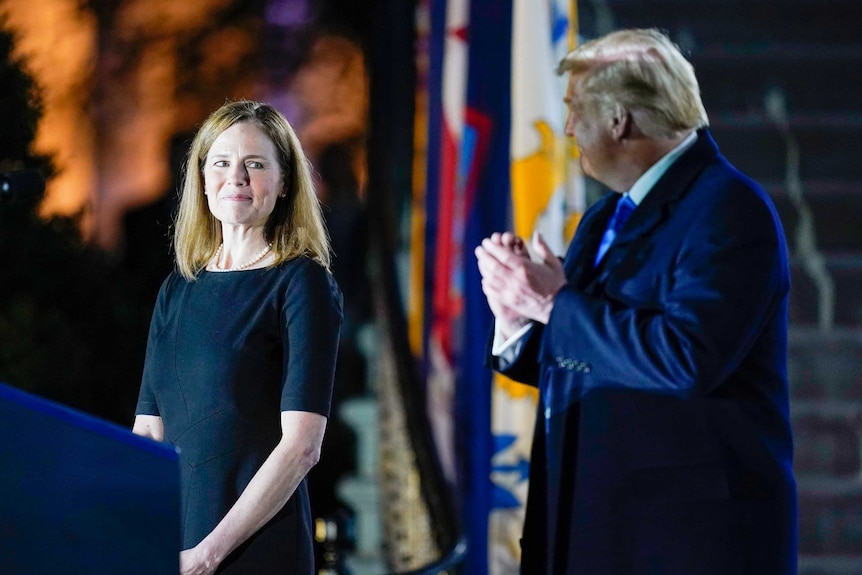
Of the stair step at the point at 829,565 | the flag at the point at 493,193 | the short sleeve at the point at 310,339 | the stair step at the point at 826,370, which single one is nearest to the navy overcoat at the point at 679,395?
the short sleeve at the point at 310,339

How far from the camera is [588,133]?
1727mm

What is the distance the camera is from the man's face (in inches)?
67.7

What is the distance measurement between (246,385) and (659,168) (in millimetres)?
701

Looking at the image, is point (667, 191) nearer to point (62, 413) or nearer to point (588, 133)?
point (588, 133)

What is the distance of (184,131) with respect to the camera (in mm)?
7512

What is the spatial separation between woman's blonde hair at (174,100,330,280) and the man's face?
1.40ft

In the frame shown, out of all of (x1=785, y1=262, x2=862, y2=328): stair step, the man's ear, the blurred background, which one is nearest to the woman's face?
the man's ear

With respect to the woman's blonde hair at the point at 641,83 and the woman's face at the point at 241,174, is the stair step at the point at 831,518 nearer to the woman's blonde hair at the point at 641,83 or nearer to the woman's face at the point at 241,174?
the woman's blonde hair at the point at 641,83

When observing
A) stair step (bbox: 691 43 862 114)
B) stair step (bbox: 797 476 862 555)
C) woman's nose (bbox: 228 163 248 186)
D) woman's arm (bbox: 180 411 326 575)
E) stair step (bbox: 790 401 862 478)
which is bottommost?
stair step (bbox: 797 476 862 555)

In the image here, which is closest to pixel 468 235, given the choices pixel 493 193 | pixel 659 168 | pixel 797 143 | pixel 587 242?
pixel 493 193

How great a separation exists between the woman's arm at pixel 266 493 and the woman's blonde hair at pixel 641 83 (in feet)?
2.11

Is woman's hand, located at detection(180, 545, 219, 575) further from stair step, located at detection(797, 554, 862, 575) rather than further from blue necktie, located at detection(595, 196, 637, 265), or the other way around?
stair step, located at detection(797, 554, 862, 575)

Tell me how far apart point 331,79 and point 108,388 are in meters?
4.18

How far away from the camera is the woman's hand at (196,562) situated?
4.43 ft
